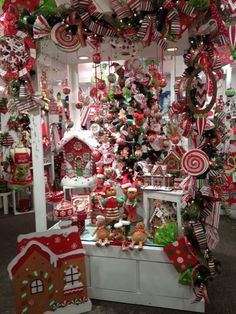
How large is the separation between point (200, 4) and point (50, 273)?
78.6 inches

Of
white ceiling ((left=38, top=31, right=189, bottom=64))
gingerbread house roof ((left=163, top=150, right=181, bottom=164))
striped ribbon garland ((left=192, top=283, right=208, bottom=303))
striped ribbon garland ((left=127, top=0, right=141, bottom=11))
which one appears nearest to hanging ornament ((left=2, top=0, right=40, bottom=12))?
striped ribbon garland ((left=127, top=0, right=141, bottom=11))

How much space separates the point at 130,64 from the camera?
2.82 m

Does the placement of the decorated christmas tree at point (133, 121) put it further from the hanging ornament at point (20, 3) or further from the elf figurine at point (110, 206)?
the hanging ornament at point (20, 3)

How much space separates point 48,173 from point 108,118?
120 inches

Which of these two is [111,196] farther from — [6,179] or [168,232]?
[6,179]

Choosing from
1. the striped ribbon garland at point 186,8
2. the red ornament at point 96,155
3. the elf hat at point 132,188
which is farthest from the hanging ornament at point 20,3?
the elf hat at point 132,188

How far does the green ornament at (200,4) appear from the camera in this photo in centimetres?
183

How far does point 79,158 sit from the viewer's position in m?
3.18

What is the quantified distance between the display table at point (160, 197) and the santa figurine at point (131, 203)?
131 millimetres

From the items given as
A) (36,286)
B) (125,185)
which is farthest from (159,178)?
(36,286)

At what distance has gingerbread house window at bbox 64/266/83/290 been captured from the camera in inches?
89.1

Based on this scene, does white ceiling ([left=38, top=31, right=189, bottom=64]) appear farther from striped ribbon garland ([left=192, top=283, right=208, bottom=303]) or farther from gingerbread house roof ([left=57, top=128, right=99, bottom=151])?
striped ribbon garland ([left=192, top=283, right=208, bottom=303])

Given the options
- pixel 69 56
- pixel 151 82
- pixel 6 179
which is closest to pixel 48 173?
pixel 6 179

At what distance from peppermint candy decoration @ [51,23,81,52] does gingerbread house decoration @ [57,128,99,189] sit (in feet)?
3.43
